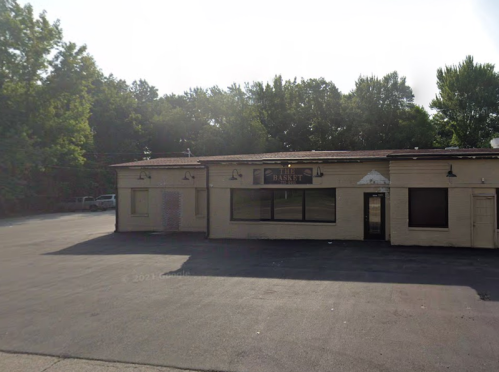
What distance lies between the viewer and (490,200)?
48.0ft

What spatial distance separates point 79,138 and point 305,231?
113 ft

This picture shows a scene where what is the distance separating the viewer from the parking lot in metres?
5.48

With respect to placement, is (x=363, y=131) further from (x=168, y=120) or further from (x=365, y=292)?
(x=365, y=292)

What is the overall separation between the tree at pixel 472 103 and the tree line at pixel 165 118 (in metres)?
0.11

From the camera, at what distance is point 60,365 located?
534cm

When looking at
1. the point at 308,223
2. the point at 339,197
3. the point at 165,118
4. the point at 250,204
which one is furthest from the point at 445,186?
the point at 165,118

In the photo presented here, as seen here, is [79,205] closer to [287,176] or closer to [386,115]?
[287,176]

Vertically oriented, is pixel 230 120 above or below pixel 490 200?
above

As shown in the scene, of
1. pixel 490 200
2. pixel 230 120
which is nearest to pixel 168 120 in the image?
pixel 230 120

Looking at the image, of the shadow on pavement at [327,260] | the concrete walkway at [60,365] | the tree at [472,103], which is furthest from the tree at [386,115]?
the concrete walkway at [60,365]

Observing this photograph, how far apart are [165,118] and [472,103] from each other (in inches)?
1583

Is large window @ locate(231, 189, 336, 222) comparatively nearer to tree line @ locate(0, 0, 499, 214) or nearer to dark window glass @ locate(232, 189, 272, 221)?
dark window glass @ locate(232, 189, 272, 221)

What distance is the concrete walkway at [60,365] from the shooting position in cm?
517

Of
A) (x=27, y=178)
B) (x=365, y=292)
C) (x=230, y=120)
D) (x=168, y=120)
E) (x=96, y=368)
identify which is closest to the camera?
(x=96, y=368)
